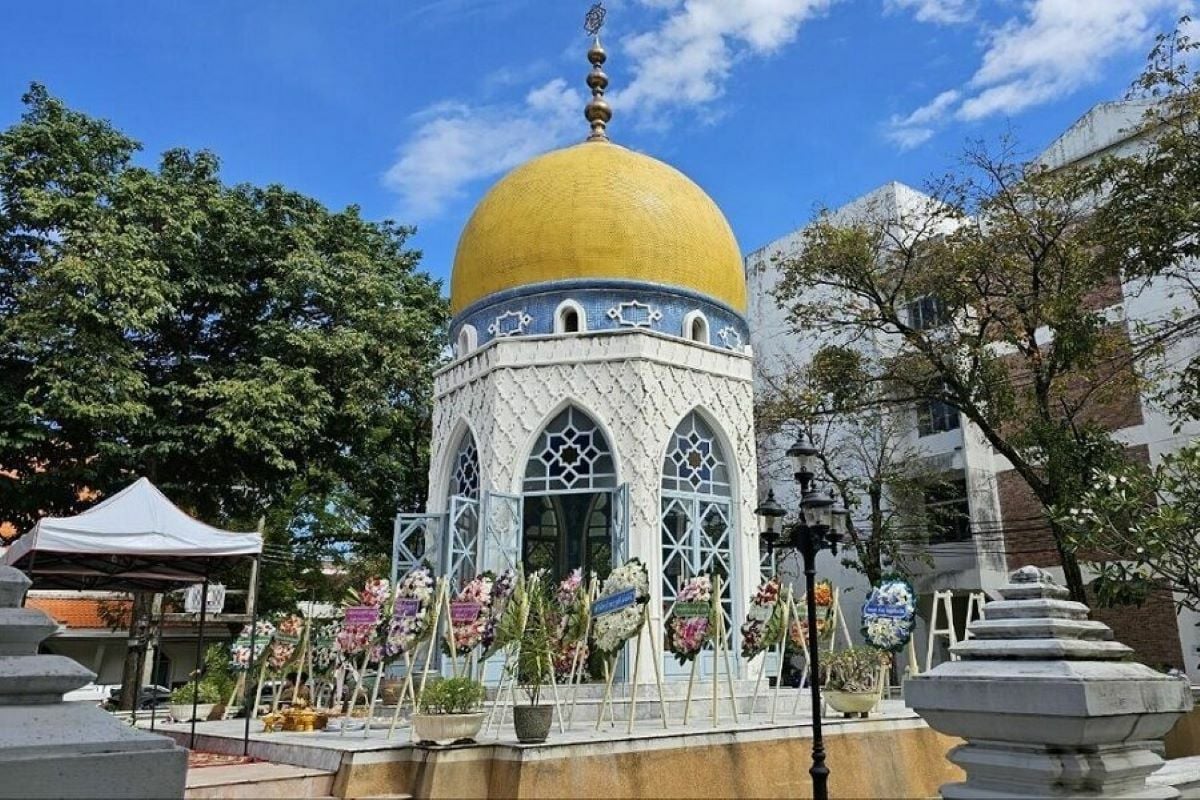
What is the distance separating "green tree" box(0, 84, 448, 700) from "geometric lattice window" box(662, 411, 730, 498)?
9.12 meters

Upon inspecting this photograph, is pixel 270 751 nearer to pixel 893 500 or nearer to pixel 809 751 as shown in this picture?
pixel 809 751

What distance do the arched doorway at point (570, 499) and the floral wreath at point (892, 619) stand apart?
355cm

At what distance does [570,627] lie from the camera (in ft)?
32.4

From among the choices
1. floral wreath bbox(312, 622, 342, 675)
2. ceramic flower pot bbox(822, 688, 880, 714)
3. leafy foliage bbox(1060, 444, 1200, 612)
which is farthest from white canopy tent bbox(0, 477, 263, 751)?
leafy foliage bbox(1060, 444, 1200, 612)

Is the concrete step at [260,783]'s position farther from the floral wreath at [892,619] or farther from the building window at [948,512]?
the building window at [948,512]

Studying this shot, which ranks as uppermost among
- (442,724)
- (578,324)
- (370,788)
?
(578,324)

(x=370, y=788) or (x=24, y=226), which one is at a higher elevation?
(x=24, y=226)

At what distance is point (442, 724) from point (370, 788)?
0.75m

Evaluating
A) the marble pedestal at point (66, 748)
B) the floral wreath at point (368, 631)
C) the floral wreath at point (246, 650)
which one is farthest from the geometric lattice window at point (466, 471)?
the marble pedestal at point (66, 748)

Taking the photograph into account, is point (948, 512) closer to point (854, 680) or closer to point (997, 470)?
point (997, 470)

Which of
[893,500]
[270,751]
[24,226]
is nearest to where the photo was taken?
[270,751]

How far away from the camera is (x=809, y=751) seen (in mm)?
9297

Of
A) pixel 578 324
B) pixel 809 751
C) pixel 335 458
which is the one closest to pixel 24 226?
pixel 335 458

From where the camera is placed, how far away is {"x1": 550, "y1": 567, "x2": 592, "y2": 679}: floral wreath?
9.84m
